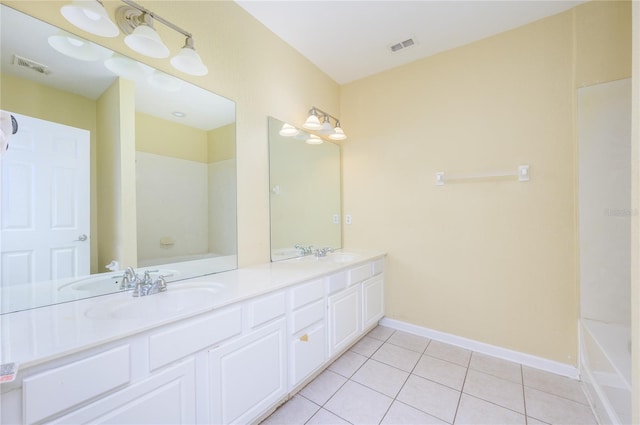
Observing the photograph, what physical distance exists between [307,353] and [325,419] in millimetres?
361

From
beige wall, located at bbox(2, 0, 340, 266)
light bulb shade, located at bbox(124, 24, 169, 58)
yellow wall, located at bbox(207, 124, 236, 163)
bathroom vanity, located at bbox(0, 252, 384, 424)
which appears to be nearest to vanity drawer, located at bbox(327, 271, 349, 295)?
bathroom vanity, located at bbox(0, 252, 384, 424)

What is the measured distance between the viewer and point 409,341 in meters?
2.43

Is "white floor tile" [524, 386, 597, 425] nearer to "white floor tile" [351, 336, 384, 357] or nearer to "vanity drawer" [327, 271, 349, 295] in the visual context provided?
"white floor tile" [351, 336, 384, 357]

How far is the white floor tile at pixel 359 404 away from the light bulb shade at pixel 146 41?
2.24 metres

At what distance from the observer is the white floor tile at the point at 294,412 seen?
1.49m

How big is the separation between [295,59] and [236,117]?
99cm

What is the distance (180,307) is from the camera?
114 cm

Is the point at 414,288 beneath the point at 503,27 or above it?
beneath

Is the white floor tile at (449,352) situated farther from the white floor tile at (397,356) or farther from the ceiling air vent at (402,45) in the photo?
the ceiling air vent at (402,45)

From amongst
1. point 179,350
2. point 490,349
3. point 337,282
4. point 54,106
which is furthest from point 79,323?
point 490,349

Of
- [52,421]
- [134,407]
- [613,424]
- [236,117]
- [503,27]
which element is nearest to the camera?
[52,421]

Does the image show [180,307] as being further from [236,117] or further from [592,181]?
[592,181]

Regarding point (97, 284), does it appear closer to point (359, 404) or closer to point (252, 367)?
point (252, 367)

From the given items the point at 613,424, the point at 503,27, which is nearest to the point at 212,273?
the point at 613,424
